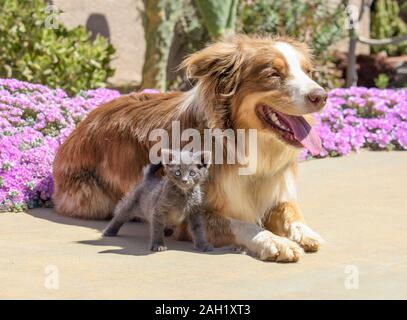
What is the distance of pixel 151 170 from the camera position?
252 inches

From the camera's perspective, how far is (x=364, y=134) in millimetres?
10602

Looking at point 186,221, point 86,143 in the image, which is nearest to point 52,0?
point 86,143

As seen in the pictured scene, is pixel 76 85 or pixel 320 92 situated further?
pixel 76 85

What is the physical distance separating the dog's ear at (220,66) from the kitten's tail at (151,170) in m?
0.71

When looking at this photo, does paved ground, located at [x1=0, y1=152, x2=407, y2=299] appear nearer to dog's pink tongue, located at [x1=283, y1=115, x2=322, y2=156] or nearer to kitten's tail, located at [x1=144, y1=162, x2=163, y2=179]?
kitten's tail, located at [x1=144, y1=162, x2=163, y2=179]

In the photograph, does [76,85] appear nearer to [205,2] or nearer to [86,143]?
[205,2]

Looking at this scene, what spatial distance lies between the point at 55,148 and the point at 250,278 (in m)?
3.74

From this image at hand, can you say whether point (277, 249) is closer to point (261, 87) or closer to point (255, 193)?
point (255, 193)

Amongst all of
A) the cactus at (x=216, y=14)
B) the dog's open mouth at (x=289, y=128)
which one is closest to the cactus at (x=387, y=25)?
the cactus at (x=216, y=14)

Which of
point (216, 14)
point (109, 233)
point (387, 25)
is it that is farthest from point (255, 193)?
point (387, 25)

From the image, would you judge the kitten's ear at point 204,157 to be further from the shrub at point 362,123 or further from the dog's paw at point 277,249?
the shrub at point 362,123

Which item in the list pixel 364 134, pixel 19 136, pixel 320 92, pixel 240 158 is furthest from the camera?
pixel 364 134

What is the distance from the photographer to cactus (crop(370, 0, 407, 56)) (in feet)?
62.1

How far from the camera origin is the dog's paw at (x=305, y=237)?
6.00 meters
